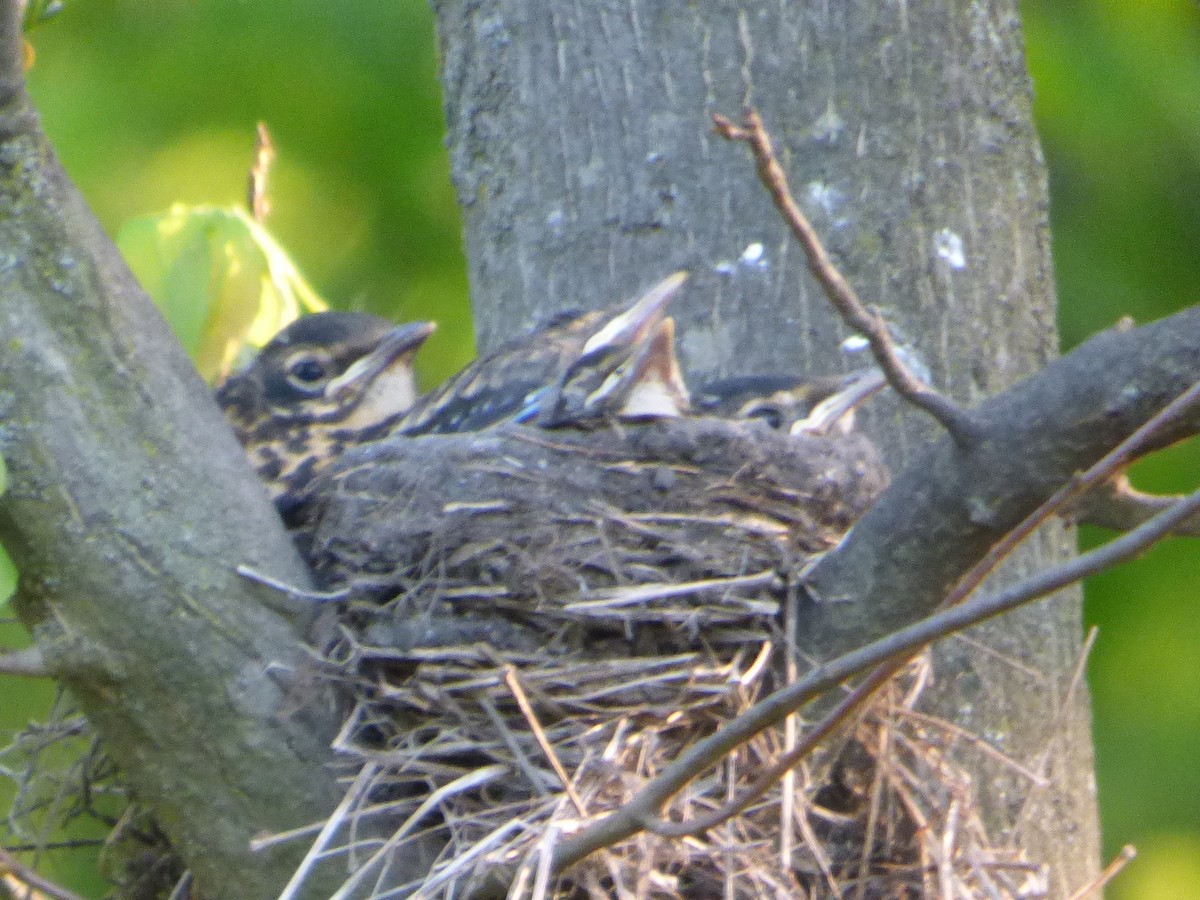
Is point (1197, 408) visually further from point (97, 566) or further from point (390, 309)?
point (390, 309)

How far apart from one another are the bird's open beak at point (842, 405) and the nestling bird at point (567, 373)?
25cm

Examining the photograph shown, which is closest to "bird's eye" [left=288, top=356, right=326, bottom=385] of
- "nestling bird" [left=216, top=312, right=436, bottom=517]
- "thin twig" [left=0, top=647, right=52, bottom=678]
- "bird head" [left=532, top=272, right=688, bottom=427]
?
"nestling bird" [left=216, top=312, right=436, bottom=517]

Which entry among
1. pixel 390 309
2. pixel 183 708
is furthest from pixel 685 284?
pixel 183 708

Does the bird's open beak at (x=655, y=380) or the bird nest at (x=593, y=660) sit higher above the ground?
the bird's open beak at (x=655, y=380)

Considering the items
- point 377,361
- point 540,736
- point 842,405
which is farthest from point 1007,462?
point 377,361

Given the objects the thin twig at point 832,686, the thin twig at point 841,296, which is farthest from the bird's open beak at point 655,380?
the thin twig at point 832,686

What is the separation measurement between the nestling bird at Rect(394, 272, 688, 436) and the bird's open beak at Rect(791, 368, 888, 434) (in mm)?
253

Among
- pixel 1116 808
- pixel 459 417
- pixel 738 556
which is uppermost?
pixel 459 417

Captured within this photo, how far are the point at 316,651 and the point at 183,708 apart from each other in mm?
181

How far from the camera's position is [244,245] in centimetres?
277

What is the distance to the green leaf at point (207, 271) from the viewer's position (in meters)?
2.73

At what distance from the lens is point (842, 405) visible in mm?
2715

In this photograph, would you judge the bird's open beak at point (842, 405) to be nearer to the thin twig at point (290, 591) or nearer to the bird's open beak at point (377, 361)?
the thin twig at point (290, 591)

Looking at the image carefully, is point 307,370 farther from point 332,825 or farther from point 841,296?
point 841,296
